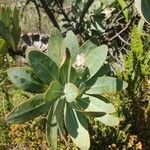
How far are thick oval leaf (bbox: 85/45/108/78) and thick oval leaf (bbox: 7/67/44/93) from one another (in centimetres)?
16

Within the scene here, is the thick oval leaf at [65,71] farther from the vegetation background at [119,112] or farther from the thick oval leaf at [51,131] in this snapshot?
the vegetation background at [119,112]

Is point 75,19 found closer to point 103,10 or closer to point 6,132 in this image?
point 103,10

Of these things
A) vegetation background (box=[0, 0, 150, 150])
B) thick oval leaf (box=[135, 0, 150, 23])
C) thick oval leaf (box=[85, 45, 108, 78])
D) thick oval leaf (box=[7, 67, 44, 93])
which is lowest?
vegetation background (box=[0, 0, 150, 150])

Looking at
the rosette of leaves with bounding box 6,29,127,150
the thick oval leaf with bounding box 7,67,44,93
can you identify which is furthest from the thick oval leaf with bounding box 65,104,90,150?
the thick oval leaf with bounding box 7,67,44,93

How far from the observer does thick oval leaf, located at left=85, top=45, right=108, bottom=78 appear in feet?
4.87

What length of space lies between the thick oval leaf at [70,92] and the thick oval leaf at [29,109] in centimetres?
7

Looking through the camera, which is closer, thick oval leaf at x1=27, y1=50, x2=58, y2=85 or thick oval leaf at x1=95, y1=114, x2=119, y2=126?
thick oval leaf at x1=27, y1=50, x2=58, y2=85

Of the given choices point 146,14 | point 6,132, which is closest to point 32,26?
point 6,132

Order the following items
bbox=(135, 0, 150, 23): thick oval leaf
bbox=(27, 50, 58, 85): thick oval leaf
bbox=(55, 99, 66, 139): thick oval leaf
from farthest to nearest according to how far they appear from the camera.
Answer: bbox=(55, 99, 66, 139): thick oval leaf
bbox=(27, 50, 58, 85): thick oval leaf
bbox=(135, 0, 150, 23): thick oval leaf

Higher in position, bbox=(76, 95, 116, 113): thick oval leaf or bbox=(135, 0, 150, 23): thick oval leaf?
bbox=(135, 0, 150, 23): thick oval leaf

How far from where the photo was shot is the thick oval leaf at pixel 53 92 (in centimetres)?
142

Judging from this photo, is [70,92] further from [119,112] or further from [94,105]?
[119,112]

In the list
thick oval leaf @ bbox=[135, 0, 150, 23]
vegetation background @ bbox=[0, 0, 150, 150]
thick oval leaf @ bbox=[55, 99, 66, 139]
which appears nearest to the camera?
thick oval leaf @ bbox=[135, 0, 150, 23]

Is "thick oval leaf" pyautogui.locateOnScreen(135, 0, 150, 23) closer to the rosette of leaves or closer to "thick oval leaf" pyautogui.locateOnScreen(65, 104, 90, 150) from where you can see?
the rosette of leaves
